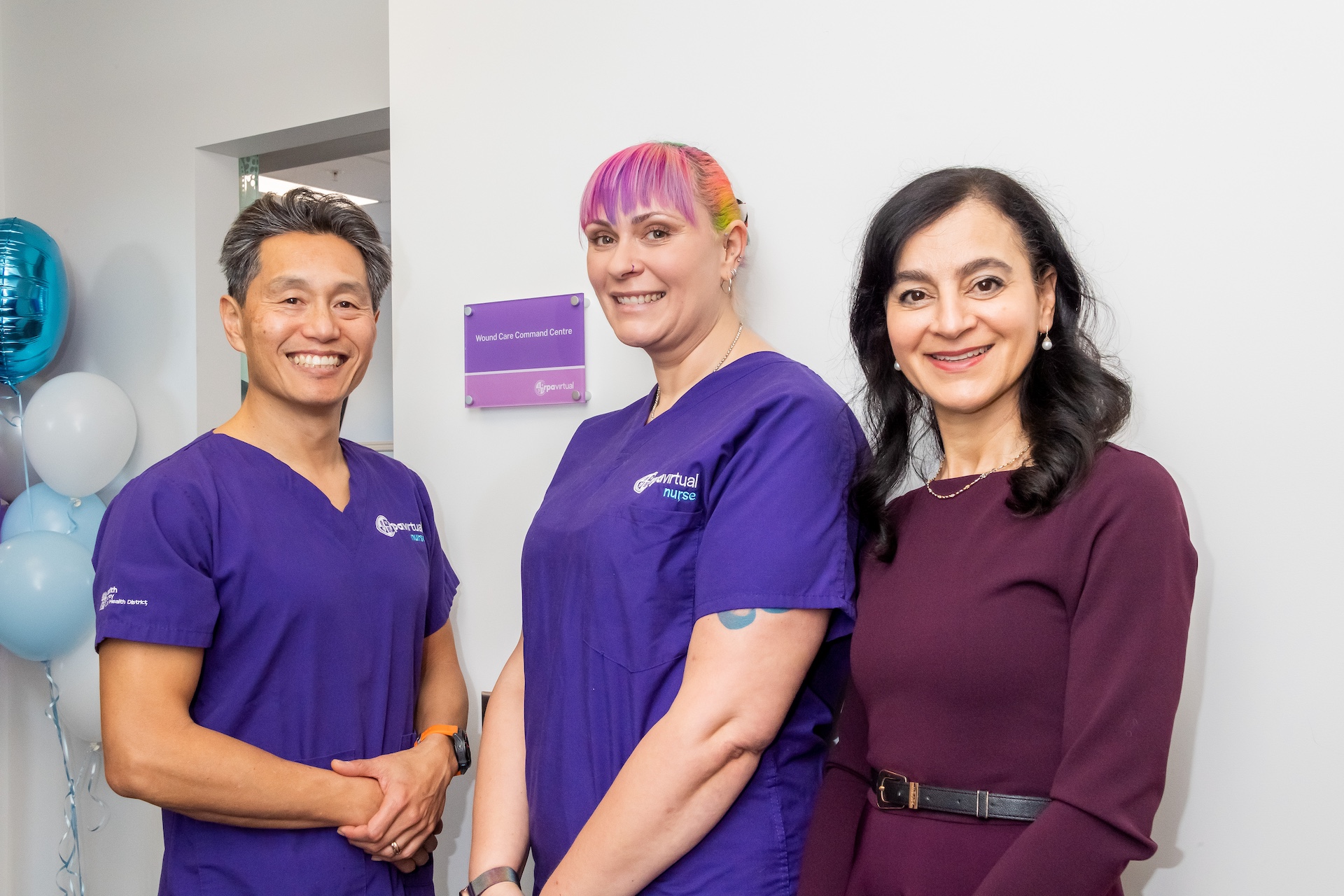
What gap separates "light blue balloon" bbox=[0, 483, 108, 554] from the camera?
2648mm

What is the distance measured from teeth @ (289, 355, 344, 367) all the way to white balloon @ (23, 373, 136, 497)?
138 cm

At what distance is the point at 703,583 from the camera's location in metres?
1.18

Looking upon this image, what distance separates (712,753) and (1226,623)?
63 cm

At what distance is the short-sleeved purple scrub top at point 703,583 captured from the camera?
117cm

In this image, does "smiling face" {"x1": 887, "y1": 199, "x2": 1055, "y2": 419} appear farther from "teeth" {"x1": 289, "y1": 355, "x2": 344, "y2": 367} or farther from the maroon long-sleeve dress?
"teeth" {"x1": 289, "y1": 355, "x2": 344, "y2": 367}

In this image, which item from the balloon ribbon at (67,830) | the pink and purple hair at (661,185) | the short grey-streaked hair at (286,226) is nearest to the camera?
the pink and purple hair at (661,185)

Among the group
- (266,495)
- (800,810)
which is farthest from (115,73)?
(800,810)

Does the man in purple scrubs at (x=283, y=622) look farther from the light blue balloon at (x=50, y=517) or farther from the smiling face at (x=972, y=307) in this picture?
the light blue balloon at (x=50, y=517)

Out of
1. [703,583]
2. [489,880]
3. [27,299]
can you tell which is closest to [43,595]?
[27,299]

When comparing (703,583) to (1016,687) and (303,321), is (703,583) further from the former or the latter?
(303,321)

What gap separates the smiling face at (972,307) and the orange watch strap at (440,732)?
0.96 m

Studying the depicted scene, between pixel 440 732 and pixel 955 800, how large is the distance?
89 cm

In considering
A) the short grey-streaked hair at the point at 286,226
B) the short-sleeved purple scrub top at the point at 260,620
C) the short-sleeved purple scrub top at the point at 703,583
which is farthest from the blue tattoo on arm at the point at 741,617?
the short grey-streaked hair at the point at 286,226

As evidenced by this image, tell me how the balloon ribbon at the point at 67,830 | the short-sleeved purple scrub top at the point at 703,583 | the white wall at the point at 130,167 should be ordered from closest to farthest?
the short-sleeved purple scrub top at the point at 703,583, the balloon ribbon at the point at 67,830, the white wall at the point at 130,167
